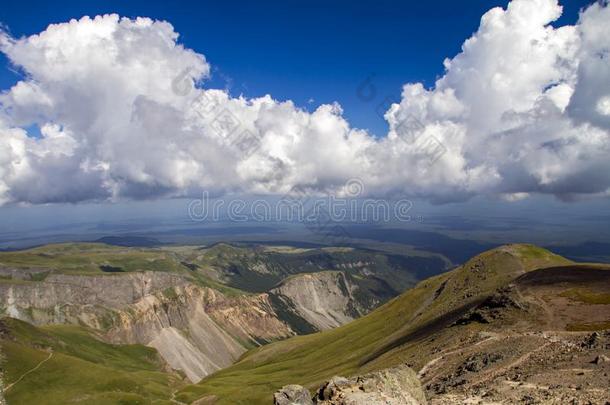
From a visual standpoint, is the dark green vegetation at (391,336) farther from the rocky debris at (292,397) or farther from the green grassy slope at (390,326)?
the rocky debris at (292,397)

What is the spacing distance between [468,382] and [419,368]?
61.3ft

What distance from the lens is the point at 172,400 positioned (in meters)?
168

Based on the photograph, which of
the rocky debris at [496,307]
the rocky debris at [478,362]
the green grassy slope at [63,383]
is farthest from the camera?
the green grassy slope at [63,383]

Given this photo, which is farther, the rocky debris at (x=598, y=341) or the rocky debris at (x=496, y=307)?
the rocky debris at (x=496, y=307)

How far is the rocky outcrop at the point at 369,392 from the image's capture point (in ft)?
98.5

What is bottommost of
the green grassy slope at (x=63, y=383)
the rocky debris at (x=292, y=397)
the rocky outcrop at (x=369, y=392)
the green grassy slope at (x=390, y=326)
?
the green grassy slope at (x=63, y=383)

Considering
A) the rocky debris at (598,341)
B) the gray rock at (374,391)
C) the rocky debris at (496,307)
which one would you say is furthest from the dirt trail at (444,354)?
the gray rock at (374,391)

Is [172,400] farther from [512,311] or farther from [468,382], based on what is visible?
[468,382]

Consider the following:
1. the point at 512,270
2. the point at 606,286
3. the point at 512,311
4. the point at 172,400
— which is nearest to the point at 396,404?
the point at 512,311

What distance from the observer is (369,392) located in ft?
102

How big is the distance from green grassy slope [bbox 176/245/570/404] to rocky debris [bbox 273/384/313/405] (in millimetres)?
85713

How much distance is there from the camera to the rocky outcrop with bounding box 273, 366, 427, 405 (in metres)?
30.0

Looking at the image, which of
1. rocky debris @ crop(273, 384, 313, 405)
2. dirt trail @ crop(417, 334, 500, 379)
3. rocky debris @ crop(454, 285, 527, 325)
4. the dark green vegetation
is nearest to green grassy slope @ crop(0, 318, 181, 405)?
the dark green vegetation

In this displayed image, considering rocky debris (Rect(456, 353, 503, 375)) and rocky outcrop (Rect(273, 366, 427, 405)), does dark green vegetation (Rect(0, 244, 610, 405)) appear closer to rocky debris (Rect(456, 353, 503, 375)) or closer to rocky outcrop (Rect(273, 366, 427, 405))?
rocky debris (Rect(456, 353, 503, 375))
